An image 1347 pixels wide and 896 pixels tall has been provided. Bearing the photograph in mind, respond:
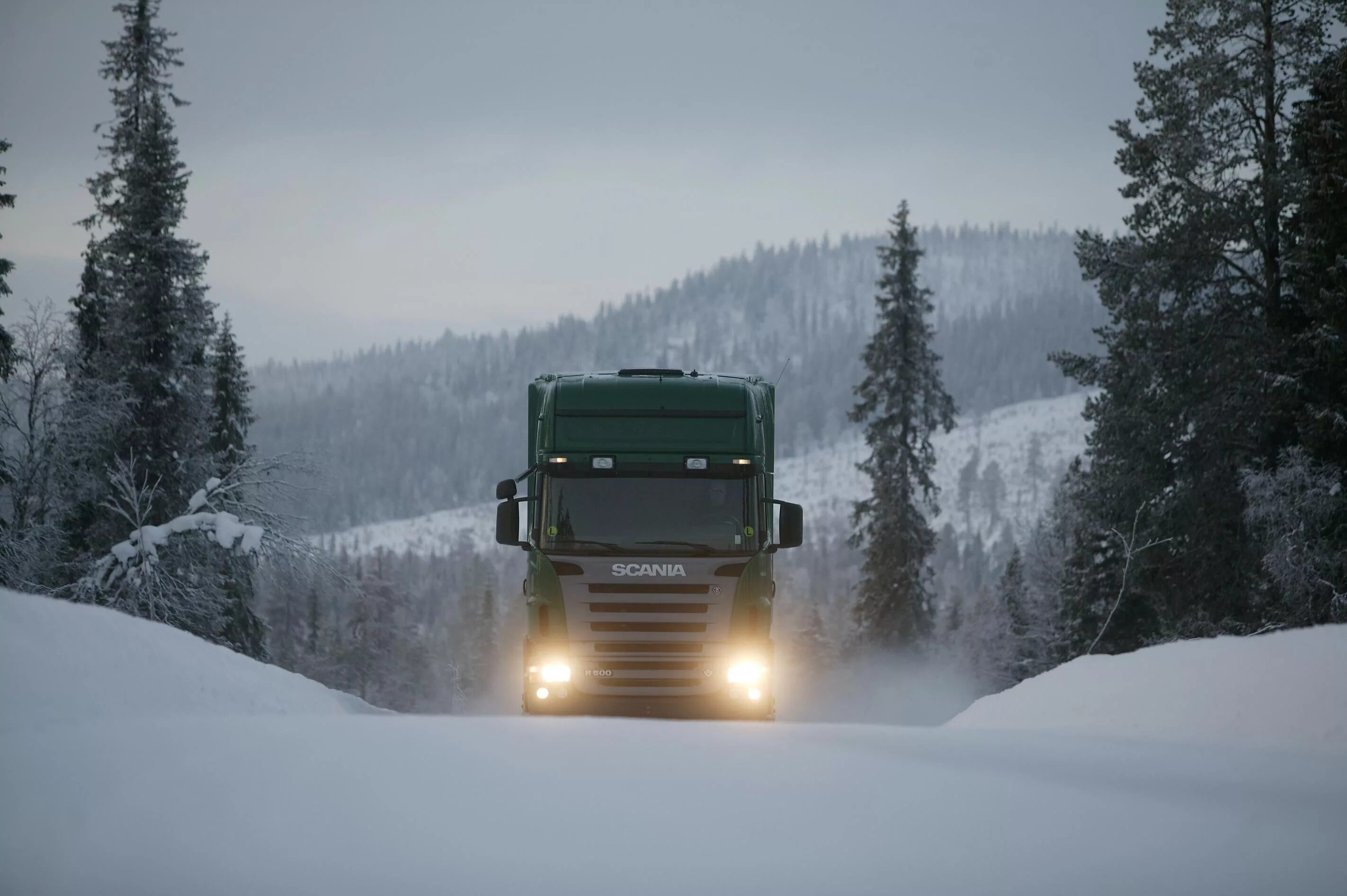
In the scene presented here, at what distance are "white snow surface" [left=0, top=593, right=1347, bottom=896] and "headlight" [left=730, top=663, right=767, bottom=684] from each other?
4.71m

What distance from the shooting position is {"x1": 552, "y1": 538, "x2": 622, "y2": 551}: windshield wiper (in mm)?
12820

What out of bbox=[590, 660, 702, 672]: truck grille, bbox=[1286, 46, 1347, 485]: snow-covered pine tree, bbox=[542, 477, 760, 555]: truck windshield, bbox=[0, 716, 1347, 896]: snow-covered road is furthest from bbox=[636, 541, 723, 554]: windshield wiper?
bbox=[1286, 46, 1347, 485]: snow-covered pine tree

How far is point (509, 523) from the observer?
Answer: 1320cm

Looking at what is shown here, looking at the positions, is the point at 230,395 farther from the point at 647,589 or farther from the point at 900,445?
the point at 647,589

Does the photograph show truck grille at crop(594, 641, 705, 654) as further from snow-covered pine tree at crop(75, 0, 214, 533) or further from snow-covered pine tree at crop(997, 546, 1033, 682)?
snow-covered pine tree at crop(997, 546, 1033, 682)

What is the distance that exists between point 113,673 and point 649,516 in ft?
18.8

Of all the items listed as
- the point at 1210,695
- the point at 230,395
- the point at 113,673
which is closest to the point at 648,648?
the point at 113,673

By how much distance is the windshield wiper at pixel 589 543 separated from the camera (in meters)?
12.8

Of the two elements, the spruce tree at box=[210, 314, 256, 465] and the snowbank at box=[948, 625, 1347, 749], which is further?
the spruce tree at box=[210, 314, 256, 465]

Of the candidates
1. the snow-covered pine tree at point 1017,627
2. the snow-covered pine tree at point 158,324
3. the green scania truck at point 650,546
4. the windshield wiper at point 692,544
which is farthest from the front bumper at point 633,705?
the snow-covered pine tree at point 1017,627

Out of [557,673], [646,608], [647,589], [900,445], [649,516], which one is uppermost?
[900,445]

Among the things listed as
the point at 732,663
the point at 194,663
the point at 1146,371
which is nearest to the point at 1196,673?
the point at 732,663

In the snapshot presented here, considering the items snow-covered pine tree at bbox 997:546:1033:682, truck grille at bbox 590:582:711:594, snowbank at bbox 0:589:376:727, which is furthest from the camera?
snow-covered pine tree at bbox 997:546:1033:682

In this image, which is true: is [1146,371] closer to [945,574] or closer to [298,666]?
[298,666]
